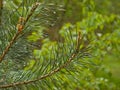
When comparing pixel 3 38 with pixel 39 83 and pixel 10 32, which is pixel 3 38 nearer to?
pixel 10 32

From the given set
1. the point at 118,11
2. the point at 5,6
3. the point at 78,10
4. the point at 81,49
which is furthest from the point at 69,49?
the point at 118,11

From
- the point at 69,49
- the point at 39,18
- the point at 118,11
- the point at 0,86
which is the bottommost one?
the point at 118,11

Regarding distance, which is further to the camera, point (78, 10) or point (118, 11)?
point (118, 11)

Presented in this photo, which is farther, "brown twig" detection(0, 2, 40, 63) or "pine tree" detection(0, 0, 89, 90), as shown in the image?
"pine tree" detection(0, 0, 89, 90)

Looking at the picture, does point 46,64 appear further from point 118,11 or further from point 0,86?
point 118,11

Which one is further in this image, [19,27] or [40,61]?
[40,61]

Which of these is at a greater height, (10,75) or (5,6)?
(5,6)

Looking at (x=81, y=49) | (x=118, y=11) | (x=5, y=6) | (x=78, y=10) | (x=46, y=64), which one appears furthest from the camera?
(x=118, y=11)

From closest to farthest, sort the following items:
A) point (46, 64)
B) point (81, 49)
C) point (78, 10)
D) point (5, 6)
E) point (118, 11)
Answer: point (81, 49) → point (46, 64) → point (5, 6) → point (78, 10) → point (118, 11)

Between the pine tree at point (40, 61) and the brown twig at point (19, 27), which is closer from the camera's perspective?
the brown twig at point (19, 27)

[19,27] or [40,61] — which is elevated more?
[19,27]
